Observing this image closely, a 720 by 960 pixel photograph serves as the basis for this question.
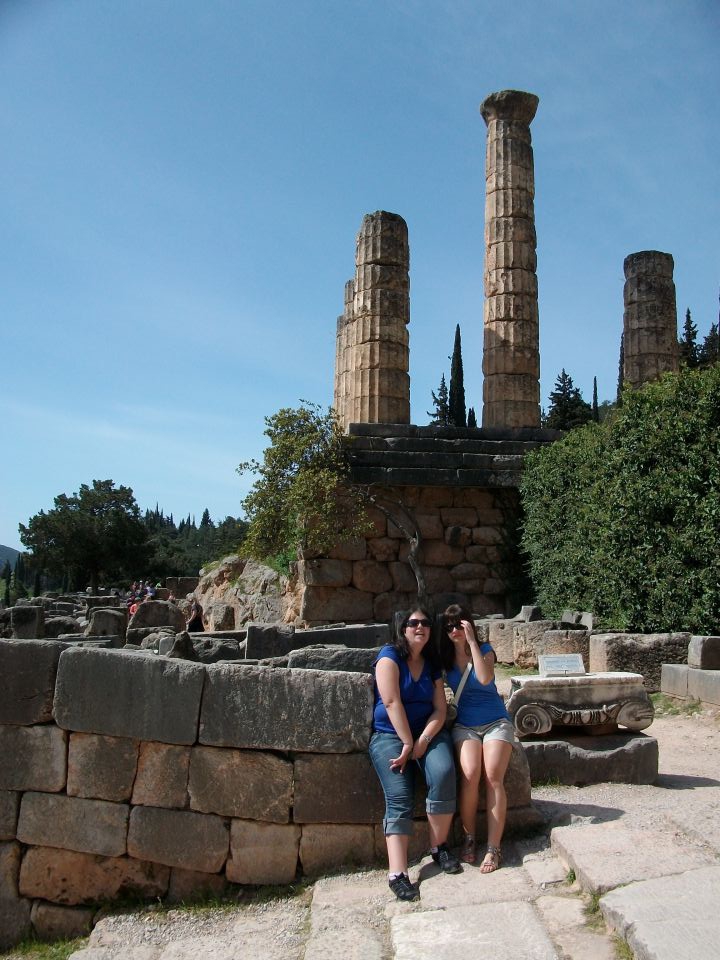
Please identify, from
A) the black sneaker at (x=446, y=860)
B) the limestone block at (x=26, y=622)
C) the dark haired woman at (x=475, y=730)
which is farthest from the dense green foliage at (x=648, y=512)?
the limestone block at (x=26, y=622)

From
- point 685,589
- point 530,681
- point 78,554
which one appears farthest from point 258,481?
point 78,554

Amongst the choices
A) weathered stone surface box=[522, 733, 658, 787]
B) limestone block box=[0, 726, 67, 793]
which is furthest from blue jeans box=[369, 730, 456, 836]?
limestone block box=[0, 726, 67, 793]

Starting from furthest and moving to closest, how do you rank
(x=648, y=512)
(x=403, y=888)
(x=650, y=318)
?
(x=650, y=318) < (x=648, y=512) < (x=403, y=888)

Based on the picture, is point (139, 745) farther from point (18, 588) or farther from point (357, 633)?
point (18, 588)

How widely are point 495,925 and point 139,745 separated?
2.39 metres

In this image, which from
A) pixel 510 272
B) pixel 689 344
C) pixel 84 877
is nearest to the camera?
pixel 84 877

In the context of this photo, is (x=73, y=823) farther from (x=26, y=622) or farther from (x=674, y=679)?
(x=26, y=622)

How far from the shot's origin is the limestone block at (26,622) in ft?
42.1

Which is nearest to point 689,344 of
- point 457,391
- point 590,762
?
point 457,391

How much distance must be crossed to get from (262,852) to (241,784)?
0.42 meters

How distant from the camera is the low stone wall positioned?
5.06 meters

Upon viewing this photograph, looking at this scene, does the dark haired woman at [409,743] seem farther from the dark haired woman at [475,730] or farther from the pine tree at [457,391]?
the pine tree at [457,391]

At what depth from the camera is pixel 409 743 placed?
191 inches

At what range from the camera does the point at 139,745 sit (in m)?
5.28
